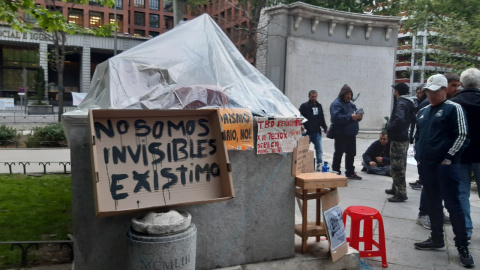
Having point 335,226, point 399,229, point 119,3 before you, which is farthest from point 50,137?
point 119,3

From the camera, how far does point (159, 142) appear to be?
10.6 feet

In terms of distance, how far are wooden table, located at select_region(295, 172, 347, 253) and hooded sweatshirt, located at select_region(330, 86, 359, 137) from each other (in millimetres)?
4514

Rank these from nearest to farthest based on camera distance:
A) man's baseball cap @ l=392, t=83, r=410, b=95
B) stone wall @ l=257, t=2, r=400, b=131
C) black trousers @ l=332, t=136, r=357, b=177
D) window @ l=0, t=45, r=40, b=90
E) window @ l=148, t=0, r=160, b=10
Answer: man's baseball cap @ l=392, t=83, r=410, b=95 < black trousers @ l=332, t=136, r=357, b=177 < stone wall @ l=257, t=2, r=400, b=131 < window @ l=0, t=45, r=40, b=90 < window @ l=148, t=0, r=160, b=10

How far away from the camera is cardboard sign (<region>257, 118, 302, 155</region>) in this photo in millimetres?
3871

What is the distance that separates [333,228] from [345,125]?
5046 millimetres

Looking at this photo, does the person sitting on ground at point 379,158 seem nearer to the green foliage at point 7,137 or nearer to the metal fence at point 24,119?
the green foliage at point 7,137

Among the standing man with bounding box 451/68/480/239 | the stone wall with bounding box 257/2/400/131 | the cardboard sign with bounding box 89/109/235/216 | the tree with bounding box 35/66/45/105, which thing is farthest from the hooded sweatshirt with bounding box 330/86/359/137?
the tree with bounding box 35/66/45/105

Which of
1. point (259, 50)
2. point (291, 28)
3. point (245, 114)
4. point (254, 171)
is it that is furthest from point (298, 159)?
point (259, 50)

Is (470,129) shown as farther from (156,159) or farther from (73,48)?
(73,48)

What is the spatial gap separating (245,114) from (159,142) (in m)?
0.96

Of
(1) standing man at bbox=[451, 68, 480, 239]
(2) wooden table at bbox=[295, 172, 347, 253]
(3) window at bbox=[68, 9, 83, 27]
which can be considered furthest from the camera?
(3) window at bbox=[68, 9, 83, 27]

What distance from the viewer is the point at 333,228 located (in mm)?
4086

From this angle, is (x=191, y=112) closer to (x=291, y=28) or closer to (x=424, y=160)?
(x=424, y=160)

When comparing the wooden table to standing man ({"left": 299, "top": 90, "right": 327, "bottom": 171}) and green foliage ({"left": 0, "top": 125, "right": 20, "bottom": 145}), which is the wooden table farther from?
green foliage ({"left": 0, "top": 125, "right": 20, "bottom": 145})
